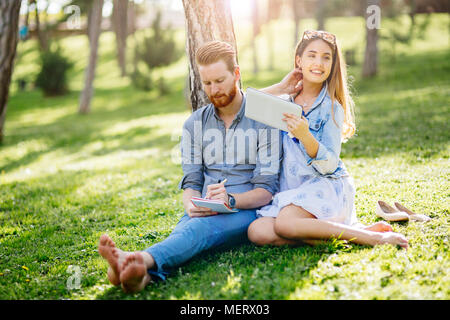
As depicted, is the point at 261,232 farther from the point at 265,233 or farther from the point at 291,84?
the point at 291,84

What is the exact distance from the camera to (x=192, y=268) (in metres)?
3.20

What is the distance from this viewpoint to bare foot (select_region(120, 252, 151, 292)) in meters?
2.74

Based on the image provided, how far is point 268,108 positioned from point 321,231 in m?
1.04

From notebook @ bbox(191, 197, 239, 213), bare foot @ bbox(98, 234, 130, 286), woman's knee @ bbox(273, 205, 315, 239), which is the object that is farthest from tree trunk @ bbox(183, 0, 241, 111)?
bare foot @ bbox(98, 234, 130, 286)

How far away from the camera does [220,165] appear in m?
3.65

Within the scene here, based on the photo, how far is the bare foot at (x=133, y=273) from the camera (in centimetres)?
274

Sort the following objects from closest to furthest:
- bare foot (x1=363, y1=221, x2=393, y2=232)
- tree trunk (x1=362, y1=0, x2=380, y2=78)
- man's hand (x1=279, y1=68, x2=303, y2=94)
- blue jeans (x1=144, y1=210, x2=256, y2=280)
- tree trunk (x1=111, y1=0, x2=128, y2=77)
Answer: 1. blue jeans (x1=144, y1=210, x2=256, y2=280)
2. bare foot (x1=363, y1=221, x2=393, y2=232)
3. man's hand (x1=279, y1=68, x2=303, y2=94)
4. tree trunk (x1=362, y1=0, x2=380, y2=78)
5. tree trunk (x1=111, y1=0, x2=128, y2=77)

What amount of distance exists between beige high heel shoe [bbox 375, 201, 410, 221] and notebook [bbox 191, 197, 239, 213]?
1.53 metres

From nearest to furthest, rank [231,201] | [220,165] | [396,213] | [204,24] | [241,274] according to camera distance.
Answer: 1. [241,274]
2. [231,201]
3. [220,165]
4. [396,213]
5. [204,24]

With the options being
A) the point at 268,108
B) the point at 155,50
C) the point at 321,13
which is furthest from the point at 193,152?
the point at 321,13

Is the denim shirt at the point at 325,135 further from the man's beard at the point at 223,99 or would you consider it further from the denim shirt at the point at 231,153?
the man's beard at the point at 223,99

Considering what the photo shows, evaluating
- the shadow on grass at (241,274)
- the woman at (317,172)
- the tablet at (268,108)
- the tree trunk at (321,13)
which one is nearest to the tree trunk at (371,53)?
the tree trunk at (321,13)

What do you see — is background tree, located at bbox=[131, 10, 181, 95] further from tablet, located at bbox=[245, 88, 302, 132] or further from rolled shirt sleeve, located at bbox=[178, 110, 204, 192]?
tablet, located at bbox=[245, 88, 302, 132]
